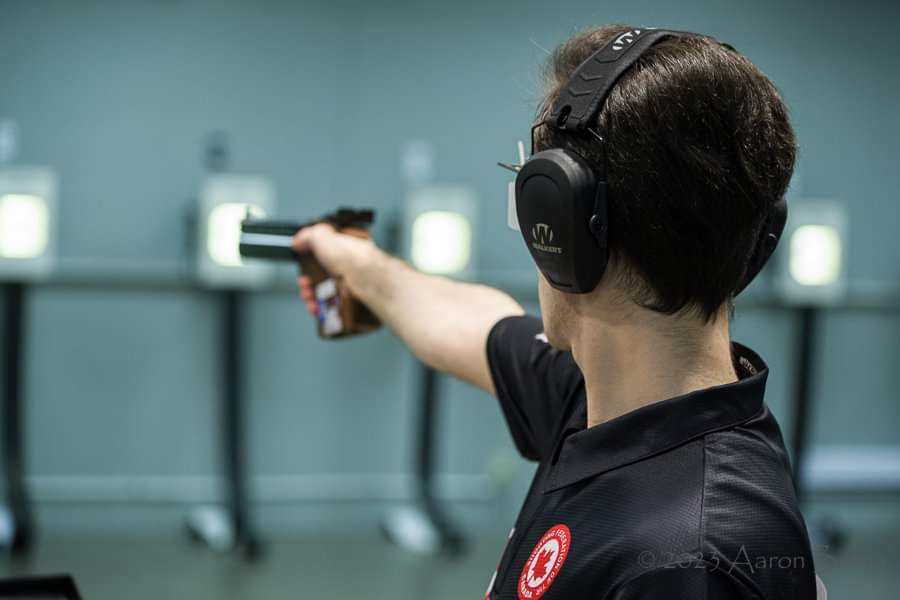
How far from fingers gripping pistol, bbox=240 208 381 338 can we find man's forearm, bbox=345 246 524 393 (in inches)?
1.5

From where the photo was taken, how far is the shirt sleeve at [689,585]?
79cm

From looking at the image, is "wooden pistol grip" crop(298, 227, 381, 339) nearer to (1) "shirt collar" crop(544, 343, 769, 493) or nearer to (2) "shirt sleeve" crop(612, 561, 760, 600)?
(1) "shirt collar" crop(544, 343, 769, 493)

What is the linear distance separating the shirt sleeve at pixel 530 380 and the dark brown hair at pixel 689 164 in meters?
0.31

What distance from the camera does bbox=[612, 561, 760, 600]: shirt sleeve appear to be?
0.79 metres

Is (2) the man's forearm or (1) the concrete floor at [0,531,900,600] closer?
(2) the man's forearm

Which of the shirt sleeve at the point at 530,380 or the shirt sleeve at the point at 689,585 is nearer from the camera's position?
the shirt sleeve at the point at 689,585

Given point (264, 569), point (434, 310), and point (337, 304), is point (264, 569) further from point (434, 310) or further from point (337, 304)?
point (434, 310)

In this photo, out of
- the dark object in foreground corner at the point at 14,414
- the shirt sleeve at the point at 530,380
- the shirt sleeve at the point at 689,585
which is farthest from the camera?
the dark object in foreground corner at the point at 14,414

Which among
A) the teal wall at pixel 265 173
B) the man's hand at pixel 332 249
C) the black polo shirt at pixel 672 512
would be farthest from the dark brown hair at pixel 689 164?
the teal wall at pixel 265 173

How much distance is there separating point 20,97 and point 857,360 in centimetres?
338

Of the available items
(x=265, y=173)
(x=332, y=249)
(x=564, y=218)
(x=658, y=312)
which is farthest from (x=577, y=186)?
(x=265, y=173)

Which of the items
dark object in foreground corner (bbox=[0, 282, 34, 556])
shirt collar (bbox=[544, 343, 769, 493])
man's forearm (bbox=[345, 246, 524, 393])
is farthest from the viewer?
dark object in foreground corner (bbox=[0, 282, 34, 556])

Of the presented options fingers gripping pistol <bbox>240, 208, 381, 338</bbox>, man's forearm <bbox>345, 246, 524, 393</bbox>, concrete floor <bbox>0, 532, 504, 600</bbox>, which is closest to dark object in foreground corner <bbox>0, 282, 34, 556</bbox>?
concrete floor <bbox>0, 532, 504, 600</bbox>

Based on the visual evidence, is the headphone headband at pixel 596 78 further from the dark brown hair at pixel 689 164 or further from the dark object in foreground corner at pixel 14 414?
the dark object in foreground corner at pixel 14 414
